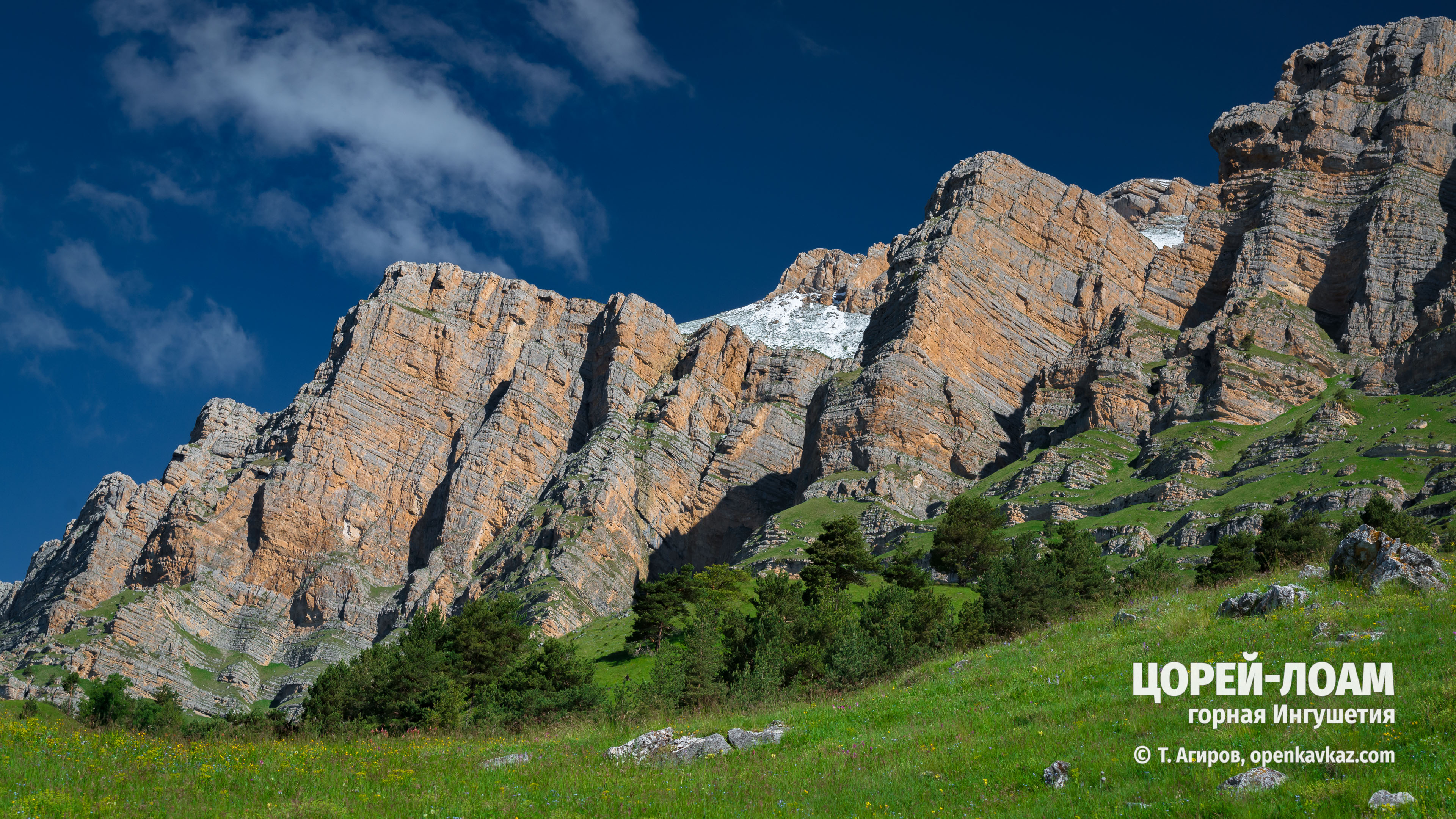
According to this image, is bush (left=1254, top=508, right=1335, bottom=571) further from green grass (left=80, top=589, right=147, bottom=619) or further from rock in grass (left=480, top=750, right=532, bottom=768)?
green grass (left=80, top=589, right=147, bottom=619)

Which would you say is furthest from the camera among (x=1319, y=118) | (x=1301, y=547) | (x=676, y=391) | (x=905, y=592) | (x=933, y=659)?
(x=676, y=391)

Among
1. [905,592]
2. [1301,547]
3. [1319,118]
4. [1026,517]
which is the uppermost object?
[1319,118]

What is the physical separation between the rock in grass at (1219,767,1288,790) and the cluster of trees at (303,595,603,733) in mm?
24822

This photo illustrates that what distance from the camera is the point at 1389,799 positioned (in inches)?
463

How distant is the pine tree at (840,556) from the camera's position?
6575 centimetres

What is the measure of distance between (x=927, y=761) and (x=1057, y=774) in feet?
9.51

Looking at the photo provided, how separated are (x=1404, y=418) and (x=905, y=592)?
96.8m

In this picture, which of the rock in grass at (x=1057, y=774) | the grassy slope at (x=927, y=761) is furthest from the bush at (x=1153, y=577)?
the rock in grass at (x=1057, y=774)

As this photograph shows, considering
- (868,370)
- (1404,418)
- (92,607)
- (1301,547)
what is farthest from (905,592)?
(92,607)

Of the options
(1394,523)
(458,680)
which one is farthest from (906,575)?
(458,680)

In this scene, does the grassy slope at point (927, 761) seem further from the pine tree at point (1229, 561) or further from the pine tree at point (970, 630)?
the pine tree at point (1229, 561)

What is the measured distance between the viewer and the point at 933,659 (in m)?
31.6

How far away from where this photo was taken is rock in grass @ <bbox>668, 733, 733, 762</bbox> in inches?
778

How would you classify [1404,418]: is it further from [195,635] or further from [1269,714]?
[195,635]
